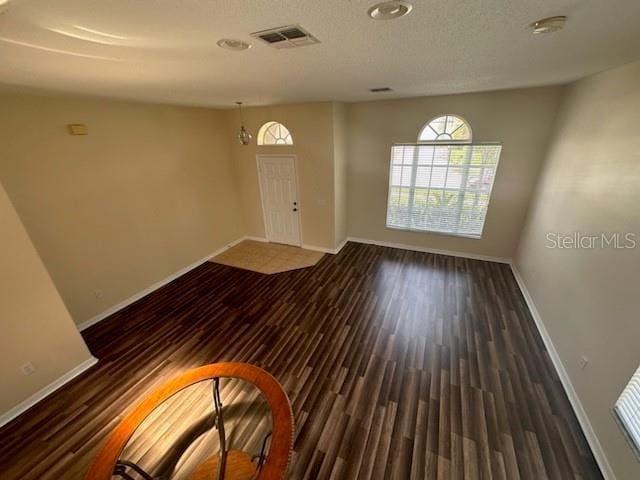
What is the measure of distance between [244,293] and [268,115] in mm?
3315

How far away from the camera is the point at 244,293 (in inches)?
161

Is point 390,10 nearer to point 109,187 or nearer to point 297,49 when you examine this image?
point 297,49

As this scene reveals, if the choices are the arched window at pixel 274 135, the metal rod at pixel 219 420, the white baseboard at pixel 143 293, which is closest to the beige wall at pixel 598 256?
the metal rod at pixel 219 420

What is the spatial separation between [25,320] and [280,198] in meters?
3.95

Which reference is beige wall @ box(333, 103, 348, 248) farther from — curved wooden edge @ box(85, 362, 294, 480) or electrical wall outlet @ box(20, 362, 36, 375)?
electrical wall outlet @ box(20, 362, 36, 375)

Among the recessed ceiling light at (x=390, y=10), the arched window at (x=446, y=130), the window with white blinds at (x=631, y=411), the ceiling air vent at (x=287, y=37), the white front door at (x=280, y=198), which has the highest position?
the ceiling air vent at (x=287, y=37)

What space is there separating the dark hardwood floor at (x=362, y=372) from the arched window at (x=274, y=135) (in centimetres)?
271

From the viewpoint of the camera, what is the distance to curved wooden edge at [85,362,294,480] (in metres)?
1.48

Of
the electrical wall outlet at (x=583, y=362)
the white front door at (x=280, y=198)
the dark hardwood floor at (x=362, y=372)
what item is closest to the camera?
the dark hardwood floor at (x=362, y=372)

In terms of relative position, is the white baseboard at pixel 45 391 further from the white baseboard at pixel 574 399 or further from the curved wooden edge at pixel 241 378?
the white baseboard at pixel 574 399

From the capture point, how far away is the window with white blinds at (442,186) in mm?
4324

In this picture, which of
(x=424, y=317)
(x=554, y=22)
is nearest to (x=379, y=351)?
(x=424, y=317)

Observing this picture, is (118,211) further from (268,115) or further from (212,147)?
(268,115)

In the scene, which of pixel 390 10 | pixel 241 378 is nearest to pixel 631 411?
pixel 241 378
